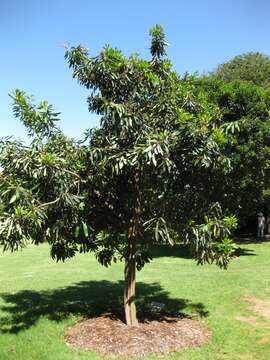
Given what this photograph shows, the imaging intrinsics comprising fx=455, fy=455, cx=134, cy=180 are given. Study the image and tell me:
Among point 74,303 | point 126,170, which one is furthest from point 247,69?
point 126,170

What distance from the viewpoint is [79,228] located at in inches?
363

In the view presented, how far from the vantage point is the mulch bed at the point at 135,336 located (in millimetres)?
9250

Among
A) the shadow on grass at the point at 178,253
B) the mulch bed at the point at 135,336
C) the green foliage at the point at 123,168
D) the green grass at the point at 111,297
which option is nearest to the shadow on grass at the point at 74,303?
the green grass at the point at 111,297

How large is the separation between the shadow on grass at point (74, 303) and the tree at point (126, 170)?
2246 mm

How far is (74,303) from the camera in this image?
1323 cm

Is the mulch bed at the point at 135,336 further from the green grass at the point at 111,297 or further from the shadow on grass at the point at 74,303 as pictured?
the shadow on grass at the point at 74,303

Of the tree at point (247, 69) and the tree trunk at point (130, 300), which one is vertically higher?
the tree at point (247, 69)

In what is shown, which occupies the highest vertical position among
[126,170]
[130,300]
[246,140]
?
[246,140]

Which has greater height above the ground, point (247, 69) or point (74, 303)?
point (247, 69)

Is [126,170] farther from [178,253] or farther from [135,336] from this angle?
[178,253]

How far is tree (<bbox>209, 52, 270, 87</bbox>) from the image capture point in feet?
108

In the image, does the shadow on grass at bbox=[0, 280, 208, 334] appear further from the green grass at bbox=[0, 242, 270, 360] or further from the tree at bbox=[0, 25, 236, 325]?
the tree at bbox=[0, 25, 236, 325]

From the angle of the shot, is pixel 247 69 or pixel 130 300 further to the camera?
pixel 247 69

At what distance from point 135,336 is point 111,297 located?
14.4ft
